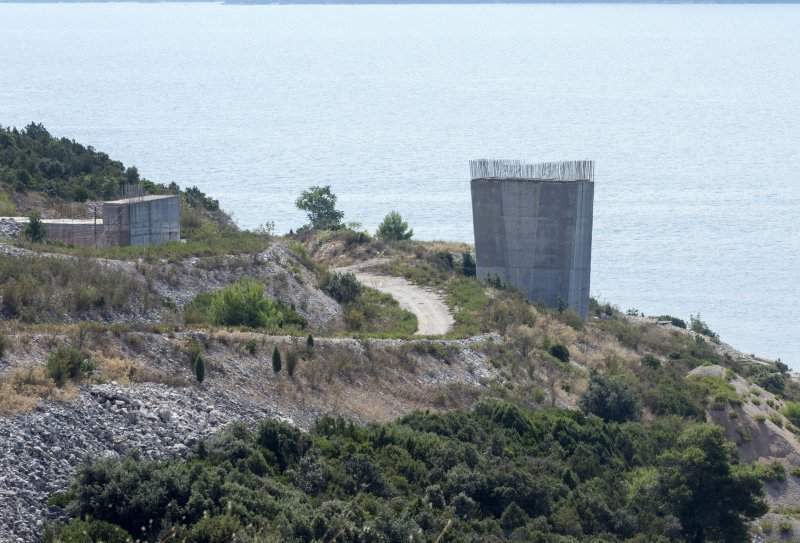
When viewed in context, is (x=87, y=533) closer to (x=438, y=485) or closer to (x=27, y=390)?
(x=27, y=390)

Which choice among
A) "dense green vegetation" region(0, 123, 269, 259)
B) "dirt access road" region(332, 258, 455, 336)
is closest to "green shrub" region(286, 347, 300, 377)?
"dirt access road" region(332, 258, 455, 336)

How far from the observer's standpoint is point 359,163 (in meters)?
126

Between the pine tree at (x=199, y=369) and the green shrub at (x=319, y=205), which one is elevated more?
the green shrub at (x=319, y=205)

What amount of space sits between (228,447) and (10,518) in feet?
15.5

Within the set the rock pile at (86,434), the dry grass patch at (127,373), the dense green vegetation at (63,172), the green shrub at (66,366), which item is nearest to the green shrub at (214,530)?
the rock pile at (86,434)

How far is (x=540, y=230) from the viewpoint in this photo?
52.6 m

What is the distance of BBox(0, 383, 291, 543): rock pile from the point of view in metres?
19.5

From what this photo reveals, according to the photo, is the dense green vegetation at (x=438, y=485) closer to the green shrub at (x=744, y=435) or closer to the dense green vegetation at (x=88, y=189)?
the green shrub at (x=744, y=435)

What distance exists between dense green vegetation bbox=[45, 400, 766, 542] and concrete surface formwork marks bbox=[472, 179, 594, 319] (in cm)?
1963

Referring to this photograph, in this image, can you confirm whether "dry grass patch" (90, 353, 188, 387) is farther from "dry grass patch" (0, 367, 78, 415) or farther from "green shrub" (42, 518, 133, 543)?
"green shrub" (42, 518, 133, 543)

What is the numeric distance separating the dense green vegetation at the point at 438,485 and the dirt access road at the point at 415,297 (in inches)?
331

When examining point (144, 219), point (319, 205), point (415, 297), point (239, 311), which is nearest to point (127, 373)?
point (239, 311)

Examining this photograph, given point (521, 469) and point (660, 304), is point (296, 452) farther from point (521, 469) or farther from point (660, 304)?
point (660, 304)

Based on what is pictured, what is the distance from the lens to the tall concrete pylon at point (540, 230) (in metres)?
52.2
